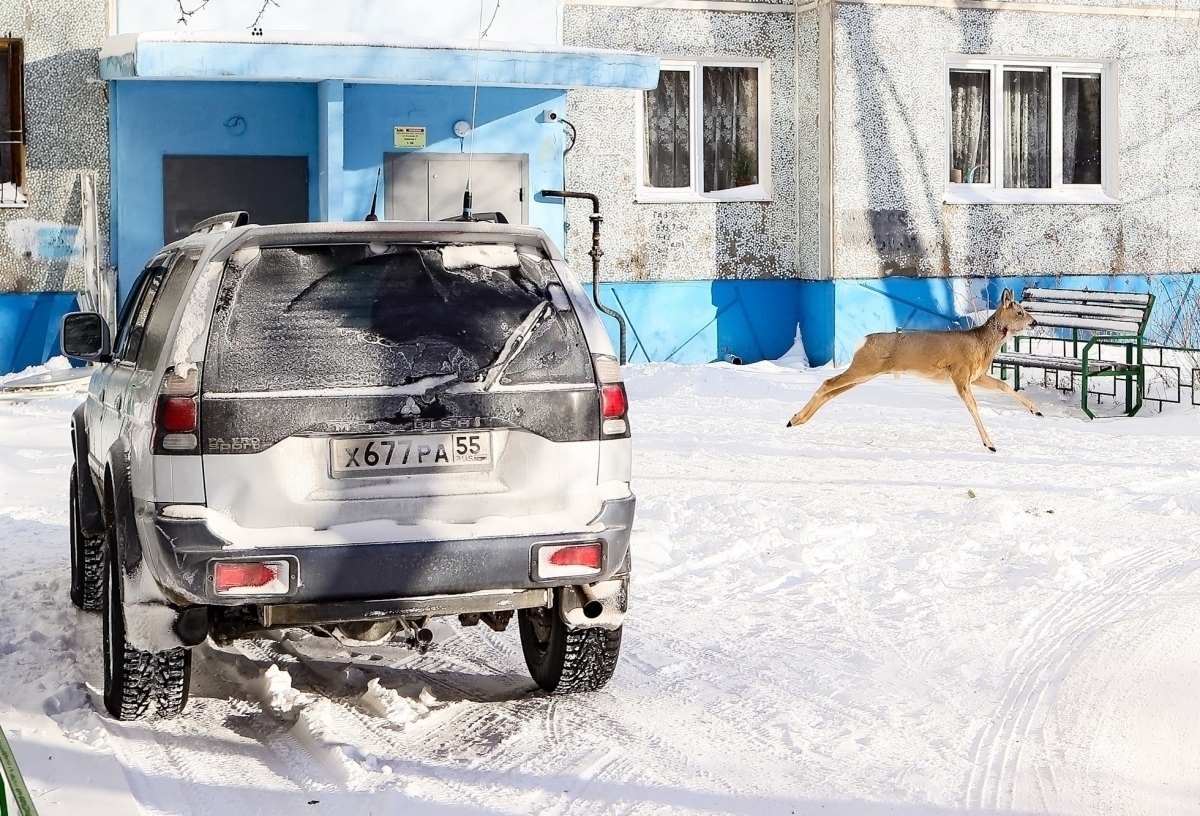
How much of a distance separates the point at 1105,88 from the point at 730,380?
6.63 meters

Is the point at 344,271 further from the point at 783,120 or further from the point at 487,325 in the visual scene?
the point at 783,120

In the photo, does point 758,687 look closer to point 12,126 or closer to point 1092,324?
point 1092,324

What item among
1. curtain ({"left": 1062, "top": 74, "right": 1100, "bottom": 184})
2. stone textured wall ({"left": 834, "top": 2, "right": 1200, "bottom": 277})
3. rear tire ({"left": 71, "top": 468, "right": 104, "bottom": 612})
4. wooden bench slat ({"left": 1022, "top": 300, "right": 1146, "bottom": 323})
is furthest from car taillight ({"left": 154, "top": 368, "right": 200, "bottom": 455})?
curtain ({"left": 1062, "top": 74, "right": 1100, "bottom": 184})

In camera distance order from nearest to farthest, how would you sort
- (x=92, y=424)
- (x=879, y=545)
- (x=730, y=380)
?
1. (x=92, y=424)
2. (x=879, y=545)
3. (x=730, y=380)

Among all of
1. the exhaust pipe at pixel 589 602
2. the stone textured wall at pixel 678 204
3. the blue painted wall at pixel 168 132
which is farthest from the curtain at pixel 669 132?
the exhaust pipe at pixel 589 602

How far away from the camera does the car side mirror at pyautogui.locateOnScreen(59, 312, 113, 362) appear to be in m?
6.05

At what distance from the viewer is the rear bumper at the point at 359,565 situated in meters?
4.41

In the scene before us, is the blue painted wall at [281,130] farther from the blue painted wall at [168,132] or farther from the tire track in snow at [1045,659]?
the tire track in snow at [1045,659]

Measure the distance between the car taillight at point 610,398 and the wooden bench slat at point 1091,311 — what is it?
9.22m

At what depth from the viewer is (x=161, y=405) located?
14.5 feet

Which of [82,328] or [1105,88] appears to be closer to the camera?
[82,328]

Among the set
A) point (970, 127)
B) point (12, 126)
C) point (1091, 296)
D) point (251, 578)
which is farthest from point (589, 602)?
point (970, 127)

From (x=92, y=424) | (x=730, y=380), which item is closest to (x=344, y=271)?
(x=92, y=424)

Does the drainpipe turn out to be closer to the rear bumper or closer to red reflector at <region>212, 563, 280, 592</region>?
the rear bumper
